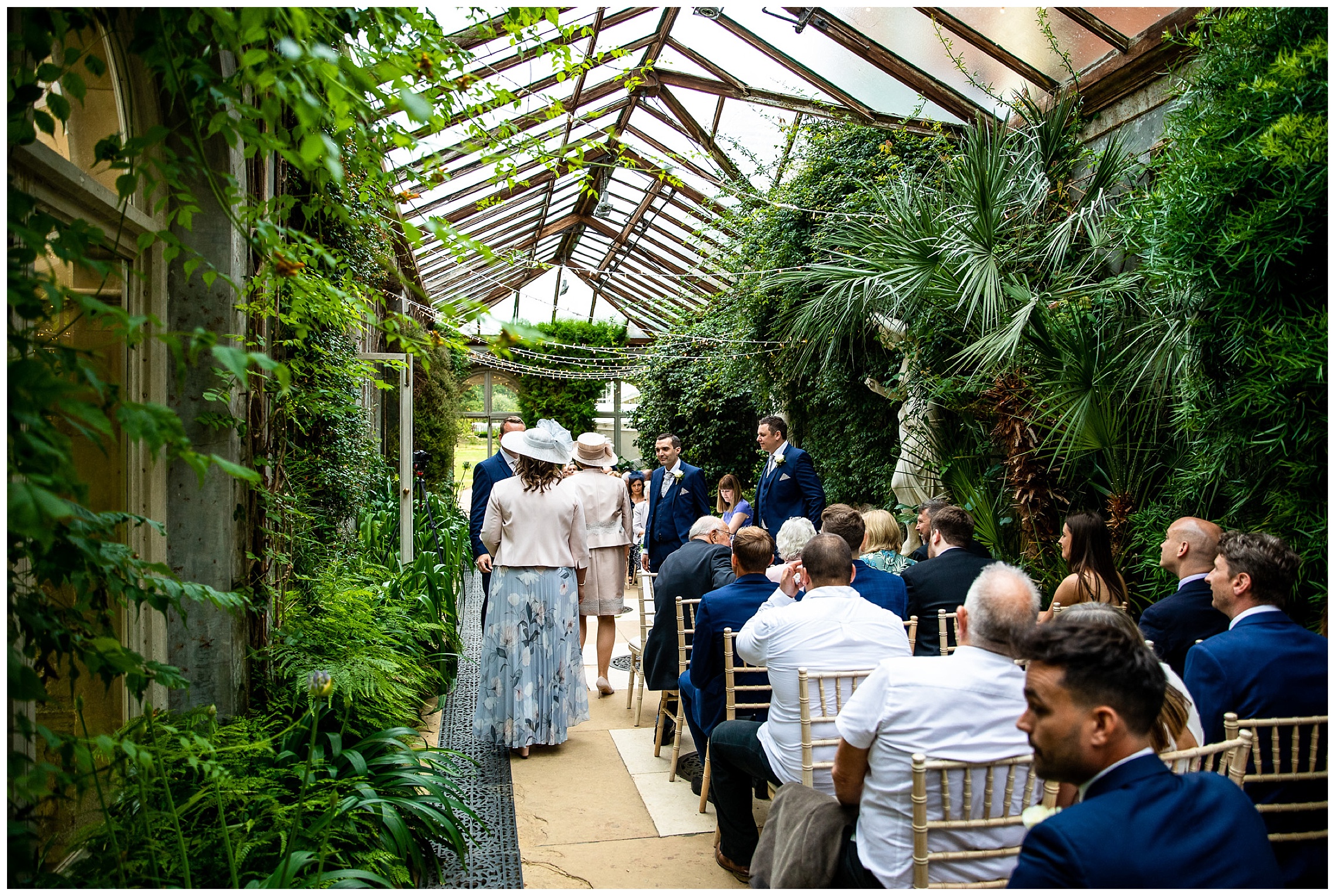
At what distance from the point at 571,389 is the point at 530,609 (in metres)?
16.7

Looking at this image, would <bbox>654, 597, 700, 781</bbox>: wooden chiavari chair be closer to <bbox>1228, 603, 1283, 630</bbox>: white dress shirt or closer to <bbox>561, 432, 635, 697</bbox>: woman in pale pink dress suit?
<bbox>561, 432, 635, 697</bbox>: woman in pale pink dress suit

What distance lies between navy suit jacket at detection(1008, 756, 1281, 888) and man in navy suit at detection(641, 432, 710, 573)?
489 cm

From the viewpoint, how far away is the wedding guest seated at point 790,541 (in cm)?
381

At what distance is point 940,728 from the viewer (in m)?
1.96

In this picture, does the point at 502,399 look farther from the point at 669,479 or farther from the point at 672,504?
the point at 672,504

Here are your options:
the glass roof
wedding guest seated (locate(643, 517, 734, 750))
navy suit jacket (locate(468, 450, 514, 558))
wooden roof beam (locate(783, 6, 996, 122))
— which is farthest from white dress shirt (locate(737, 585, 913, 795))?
wooden roof beam (locate(783, 6, 996, 122))

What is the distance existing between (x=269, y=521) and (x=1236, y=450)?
3605mm

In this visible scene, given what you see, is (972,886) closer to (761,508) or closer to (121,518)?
(121,518)

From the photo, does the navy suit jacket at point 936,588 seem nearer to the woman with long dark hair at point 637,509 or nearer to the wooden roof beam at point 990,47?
the wooden roof beam at point 990,47

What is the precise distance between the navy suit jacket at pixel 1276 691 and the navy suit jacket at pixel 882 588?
1.19m

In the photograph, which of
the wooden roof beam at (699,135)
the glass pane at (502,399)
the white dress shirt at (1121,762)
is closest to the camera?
the white dress shirt at (1121,762)

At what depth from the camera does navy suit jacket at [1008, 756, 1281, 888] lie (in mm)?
1309

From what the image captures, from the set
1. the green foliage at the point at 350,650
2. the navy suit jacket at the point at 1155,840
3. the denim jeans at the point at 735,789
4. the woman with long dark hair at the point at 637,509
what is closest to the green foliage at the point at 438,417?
the woman with long dark hair at the point at 637,509

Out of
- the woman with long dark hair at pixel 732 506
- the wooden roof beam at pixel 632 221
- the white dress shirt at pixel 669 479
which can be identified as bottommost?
the woman with long dark hair at pixel 732 506
